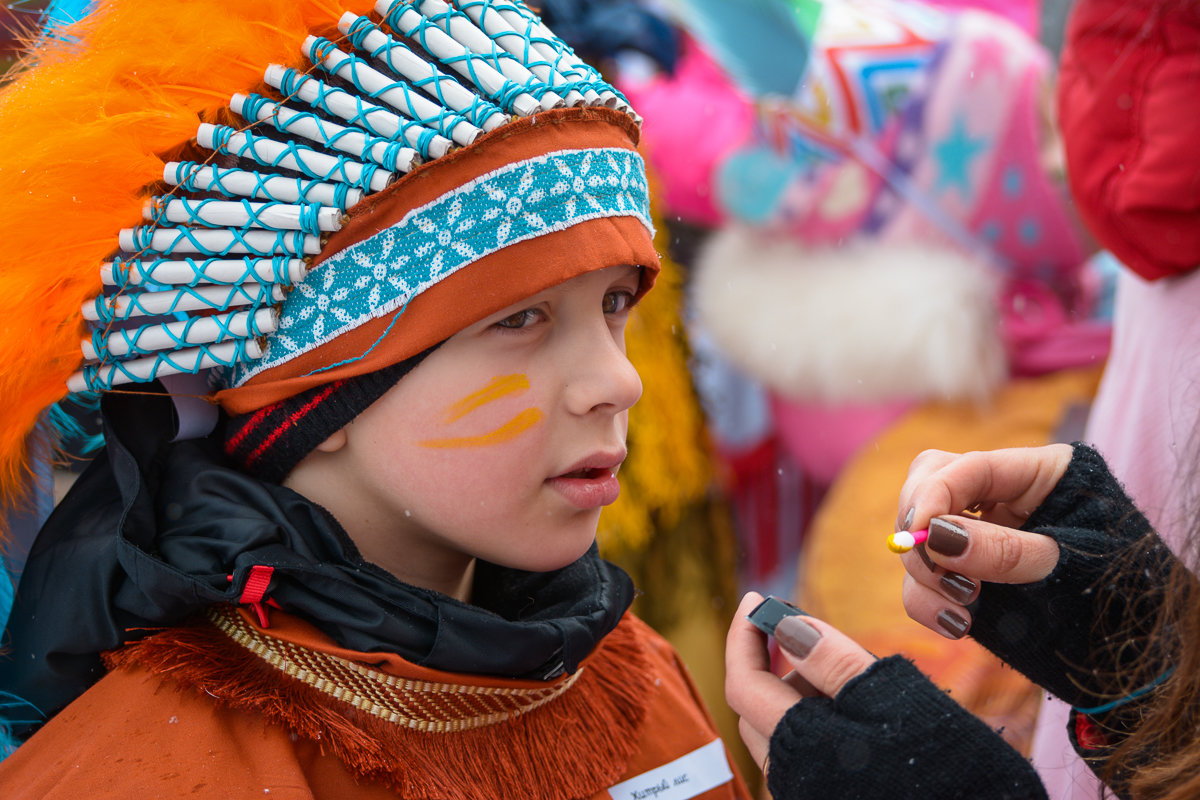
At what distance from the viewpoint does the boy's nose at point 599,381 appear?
1169 millimetres

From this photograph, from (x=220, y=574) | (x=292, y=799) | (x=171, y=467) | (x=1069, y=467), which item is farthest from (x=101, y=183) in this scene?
(x=1069, y=467)

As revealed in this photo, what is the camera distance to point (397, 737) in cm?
112

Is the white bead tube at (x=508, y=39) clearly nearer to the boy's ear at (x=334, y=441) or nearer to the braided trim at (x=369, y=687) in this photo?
the boy's ear at (x=334, y=441)

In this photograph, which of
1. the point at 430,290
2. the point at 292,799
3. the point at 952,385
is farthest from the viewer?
the point at 952,385

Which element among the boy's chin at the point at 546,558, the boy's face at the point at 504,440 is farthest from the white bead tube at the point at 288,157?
the boy's chin at the point at 546,558

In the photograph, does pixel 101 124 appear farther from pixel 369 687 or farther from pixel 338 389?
pixel 369 687

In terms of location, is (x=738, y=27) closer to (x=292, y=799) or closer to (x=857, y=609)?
(x=857, y=609)

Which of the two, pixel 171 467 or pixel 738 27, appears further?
pixel 738 27

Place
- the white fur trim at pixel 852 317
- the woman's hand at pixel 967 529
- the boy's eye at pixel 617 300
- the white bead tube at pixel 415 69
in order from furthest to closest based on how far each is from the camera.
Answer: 1. the white fur trim at pixel 852 317
2. the boy's eye at pixel 617 300
3. the white bead tube at pixel 415 69
4. the woman's hand at pixel 967 529

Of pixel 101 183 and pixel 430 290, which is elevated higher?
pixel 101 183

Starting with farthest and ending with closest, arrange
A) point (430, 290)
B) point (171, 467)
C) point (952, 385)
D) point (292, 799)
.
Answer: point (952, 385) < point (171, 467) < point (430, 290) < point (292, 799)

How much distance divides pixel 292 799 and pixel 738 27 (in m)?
2.02

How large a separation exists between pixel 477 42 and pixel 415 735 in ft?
2.62

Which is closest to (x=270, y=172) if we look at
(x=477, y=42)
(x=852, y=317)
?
(x=477, y=42)
